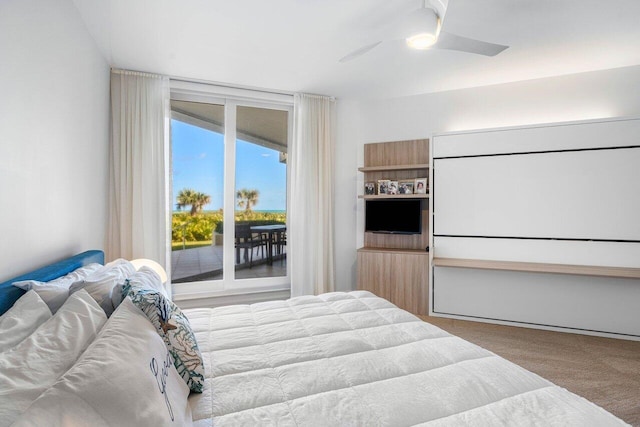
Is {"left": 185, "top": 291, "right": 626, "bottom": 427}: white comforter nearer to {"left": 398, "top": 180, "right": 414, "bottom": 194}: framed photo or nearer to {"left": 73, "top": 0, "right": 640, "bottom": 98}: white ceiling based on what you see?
{"left": 73, "top": 0, "right": 640, "bottom": 98}: white ceiling

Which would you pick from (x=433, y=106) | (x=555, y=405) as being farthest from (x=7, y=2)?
(x=433, y=106)

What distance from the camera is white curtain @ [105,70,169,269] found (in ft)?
10.2

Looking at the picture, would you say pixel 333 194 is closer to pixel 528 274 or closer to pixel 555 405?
pixel 528 274

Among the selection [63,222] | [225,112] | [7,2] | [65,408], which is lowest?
[65,408]

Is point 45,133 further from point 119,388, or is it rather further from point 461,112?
point 461,112

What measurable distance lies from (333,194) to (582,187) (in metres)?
2.59

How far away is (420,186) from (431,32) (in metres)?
2.14

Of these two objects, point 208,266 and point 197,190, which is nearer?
point 197,190

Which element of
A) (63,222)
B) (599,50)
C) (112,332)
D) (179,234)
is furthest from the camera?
(179,234)

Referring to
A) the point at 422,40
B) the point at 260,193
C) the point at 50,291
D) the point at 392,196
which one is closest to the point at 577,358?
the point at 392,196

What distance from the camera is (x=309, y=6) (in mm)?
2176

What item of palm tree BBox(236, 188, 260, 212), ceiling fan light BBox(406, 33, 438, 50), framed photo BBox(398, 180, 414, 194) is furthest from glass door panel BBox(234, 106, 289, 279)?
ceiling fan light BBox(406, 33, 438, 50)

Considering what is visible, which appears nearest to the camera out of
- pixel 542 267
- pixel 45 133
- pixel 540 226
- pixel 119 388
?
pixel 119 388

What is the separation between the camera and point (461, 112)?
3.84 metres
